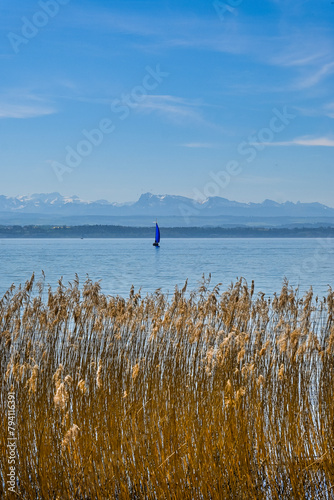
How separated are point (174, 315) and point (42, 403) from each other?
3253mm

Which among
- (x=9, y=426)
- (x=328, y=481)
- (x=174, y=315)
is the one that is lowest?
→ (x=328, y=481)

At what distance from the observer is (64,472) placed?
4672 mm

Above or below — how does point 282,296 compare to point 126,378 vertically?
above

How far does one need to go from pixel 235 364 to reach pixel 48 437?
2.50 m

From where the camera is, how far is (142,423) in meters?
5.23

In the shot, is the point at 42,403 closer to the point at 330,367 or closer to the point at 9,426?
the point at 9,426

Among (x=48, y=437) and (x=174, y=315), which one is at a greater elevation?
(x=174, y=315)

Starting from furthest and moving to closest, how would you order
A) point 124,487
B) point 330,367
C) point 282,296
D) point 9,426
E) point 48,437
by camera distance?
1. point 282,296
2. point 330,367
3. point 9,426
4. point 48,437
5. point 124,487

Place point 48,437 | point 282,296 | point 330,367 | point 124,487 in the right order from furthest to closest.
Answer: point 282,296, point 330,367, point 48,437, point 124,487

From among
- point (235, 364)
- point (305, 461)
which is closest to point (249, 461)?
point (305, 461)

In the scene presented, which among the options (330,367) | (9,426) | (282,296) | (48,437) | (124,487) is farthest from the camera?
(282,296)

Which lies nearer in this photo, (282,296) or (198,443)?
(198,443)

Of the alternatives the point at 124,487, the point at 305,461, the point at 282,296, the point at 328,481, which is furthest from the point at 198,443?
the point at 282,296

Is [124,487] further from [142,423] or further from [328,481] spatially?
[328,481]
